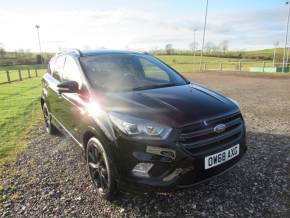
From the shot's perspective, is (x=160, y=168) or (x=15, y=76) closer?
(x=160, y=168)

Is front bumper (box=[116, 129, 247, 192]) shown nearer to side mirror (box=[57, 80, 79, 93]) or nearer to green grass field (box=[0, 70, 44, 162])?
side mirror (box=[57, 80, 79, 93])

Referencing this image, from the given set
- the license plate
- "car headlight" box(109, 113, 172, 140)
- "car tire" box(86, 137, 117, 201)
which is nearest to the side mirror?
"car tire" box(86, 137, 117, 201)

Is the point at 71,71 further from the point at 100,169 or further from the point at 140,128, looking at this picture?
the point at 140,128

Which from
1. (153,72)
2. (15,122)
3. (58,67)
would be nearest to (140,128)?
→ (153,72)

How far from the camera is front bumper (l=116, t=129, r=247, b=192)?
2594 mm

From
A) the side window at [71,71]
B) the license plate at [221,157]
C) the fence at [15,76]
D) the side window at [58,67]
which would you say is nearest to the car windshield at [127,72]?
the side window at [71,71]

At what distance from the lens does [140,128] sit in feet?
8.77

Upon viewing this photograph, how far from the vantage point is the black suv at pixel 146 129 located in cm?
262

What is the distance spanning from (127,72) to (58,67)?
1669mm

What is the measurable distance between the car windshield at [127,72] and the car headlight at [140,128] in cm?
84

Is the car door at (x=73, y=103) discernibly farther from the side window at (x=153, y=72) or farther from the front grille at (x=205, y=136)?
the front grille at (x=205, y=136)

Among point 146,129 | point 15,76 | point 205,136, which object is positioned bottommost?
point 15,76

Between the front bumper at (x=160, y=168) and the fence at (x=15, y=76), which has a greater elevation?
the front bumper at (x=160, y=168)

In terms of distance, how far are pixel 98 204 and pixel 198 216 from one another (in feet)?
3.86
